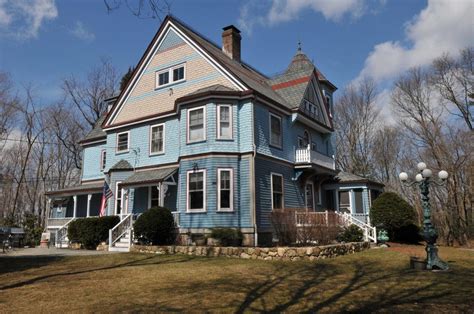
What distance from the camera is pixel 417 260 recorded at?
11.8 m

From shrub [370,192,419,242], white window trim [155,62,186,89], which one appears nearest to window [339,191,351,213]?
shrub [370,192,419,242]

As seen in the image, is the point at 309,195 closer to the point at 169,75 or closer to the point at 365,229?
the point at 365,229

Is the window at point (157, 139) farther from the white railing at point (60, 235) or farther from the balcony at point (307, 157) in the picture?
the balcony at point (307, 157)

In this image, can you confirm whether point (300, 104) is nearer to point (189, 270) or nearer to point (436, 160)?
point (189, 270)

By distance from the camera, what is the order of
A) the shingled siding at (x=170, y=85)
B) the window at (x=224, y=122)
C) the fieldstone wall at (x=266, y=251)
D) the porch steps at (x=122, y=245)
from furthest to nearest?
the shingled siding at (x=170, y=85) → the window at (x=224, y=122) → the porch steps at (x=122, y=245) → the fieldstone wall at (x=266, y=251)

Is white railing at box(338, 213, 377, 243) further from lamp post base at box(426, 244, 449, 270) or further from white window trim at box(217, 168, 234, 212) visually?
lamp post base at box(426, 244, 449, 270)

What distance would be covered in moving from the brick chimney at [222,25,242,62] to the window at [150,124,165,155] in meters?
6.59

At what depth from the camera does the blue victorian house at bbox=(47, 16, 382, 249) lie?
17531mm

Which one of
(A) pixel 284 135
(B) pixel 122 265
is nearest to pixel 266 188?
(A) pixel 284 135

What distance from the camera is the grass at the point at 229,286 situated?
679 centimetres

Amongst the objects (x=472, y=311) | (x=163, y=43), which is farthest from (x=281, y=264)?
(x=163, y=43)

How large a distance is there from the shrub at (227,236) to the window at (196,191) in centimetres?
158

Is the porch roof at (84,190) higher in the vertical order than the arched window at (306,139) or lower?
lower

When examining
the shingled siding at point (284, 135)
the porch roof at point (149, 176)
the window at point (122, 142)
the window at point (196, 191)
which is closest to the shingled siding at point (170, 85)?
the window at point (122, 142)
